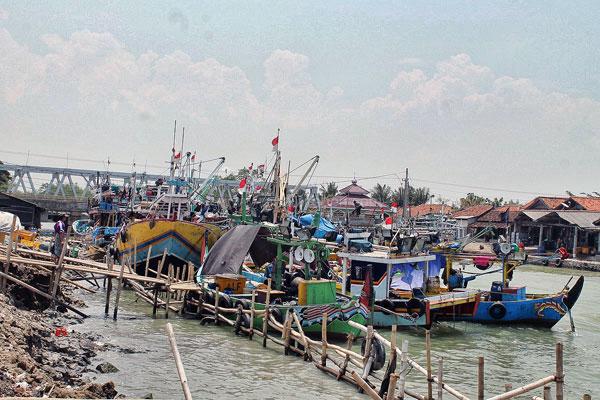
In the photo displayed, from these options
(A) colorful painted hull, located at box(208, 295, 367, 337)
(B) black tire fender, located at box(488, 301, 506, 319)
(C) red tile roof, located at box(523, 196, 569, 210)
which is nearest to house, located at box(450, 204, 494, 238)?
(C) red tile roof, located at box(523, 196, 569, 210)

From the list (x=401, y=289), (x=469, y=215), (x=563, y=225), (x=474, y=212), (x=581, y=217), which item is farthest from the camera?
(x=474, y=212)

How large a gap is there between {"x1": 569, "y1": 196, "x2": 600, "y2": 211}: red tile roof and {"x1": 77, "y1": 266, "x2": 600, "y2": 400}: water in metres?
33.4

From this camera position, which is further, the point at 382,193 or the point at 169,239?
the point at 382,193

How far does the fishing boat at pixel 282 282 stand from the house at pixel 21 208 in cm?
2619

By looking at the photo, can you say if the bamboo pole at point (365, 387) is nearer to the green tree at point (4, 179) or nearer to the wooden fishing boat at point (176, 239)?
the wooden fishing boat at point (176, 239)

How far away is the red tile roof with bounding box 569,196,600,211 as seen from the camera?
53.2m

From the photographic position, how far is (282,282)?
1839 centimetres

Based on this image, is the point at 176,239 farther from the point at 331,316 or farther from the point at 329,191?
the point at 329,191

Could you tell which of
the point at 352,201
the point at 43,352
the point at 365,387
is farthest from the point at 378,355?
the point at 352,201

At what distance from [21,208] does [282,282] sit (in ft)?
97.4

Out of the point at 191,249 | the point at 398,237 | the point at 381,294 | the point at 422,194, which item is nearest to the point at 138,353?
the point at 381,294

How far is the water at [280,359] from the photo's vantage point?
40.6 feet

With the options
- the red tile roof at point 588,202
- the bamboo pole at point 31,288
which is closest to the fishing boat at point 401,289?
the bamboo pole at point 31,288

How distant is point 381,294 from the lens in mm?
19156
